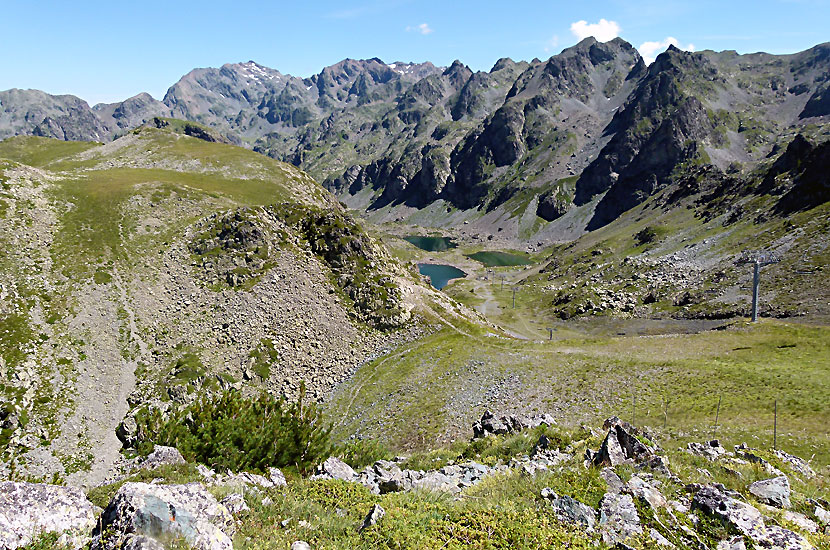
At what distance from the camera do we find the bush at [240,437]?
2164 centimetres

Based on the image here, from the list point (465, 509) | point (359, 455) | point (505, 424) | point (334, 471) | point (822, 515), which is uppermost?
point (465, 509)

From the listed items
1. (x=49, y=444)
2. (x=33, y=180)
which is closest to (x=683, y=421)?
(x=49, y=444)

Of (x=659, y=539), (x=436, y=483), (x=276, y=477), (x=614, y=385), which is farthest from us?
(x=614, y=385)

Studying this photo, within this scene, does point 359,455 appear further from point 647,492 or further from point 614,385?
point 614,385

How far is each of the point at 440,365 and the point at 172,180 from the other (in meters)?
77.7

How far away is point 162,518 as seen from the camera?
1046 cm

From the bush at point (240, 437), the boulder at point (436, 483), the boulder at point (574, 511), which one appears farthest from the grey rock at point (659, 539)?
the bush at point (240, 437)

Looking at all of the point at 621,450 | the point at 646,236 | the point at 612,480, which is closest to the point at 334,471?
the point at 612,480

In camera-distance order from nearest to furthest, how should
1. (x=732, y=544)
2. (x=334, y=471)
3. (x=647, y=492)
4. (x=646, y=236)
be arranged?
(x=732, y=544), (x=647, y=492), (x=334, y=471), (x=646, y=236)

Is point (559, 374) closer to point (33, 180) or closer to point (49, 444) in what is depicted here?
point (49, 444)

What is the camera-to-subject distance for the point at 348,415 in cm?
5266

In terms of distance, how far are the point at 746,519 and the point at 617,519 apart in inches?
139

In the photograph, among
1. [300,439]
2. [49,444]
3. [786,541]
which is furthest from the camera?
[49,444]

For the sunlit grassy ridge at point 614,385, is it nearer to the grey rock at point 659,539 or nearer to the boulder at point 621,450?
the boulder at point 621,450
